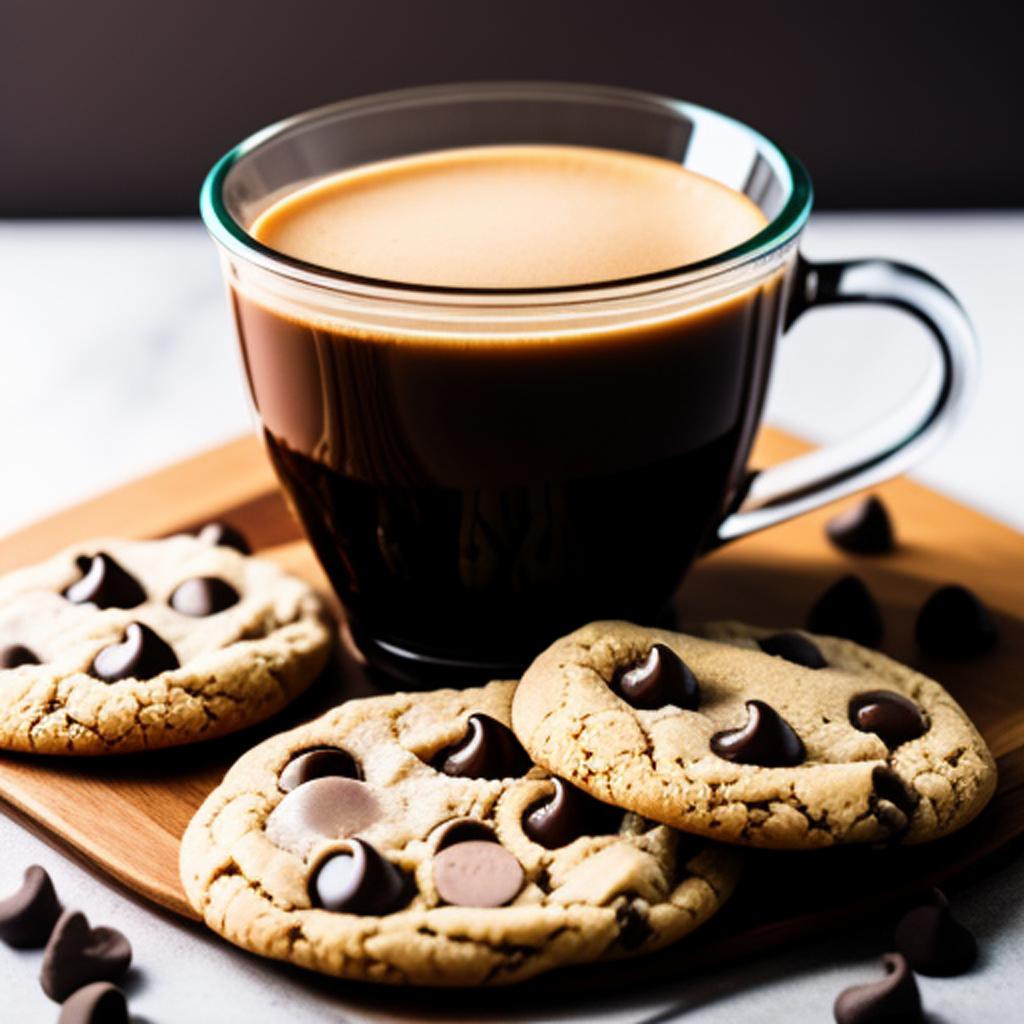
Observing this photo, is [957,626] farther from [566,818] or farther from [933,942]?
[566,818]

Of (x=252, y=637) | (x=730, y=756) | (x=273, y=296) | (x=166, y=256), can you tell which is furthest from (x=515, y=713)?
(x=166, y=256)

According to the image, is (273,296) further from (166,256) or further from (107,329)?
(166,256)

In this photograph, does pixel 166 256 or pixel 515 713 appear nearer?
pixel 515 713

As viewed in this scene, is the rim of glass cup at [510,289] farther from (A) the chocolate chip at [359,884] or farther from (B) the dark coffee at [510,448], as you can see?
(A) the chocolate chip at [359,884]


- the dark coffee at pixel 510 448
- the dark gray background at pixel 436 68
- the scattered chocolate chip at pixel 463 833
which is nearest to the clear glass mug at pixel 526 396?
the dark coffee at pixel 510 448

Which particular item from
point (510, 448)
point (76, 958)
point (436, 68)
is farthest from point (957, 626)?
point (436, 68)
